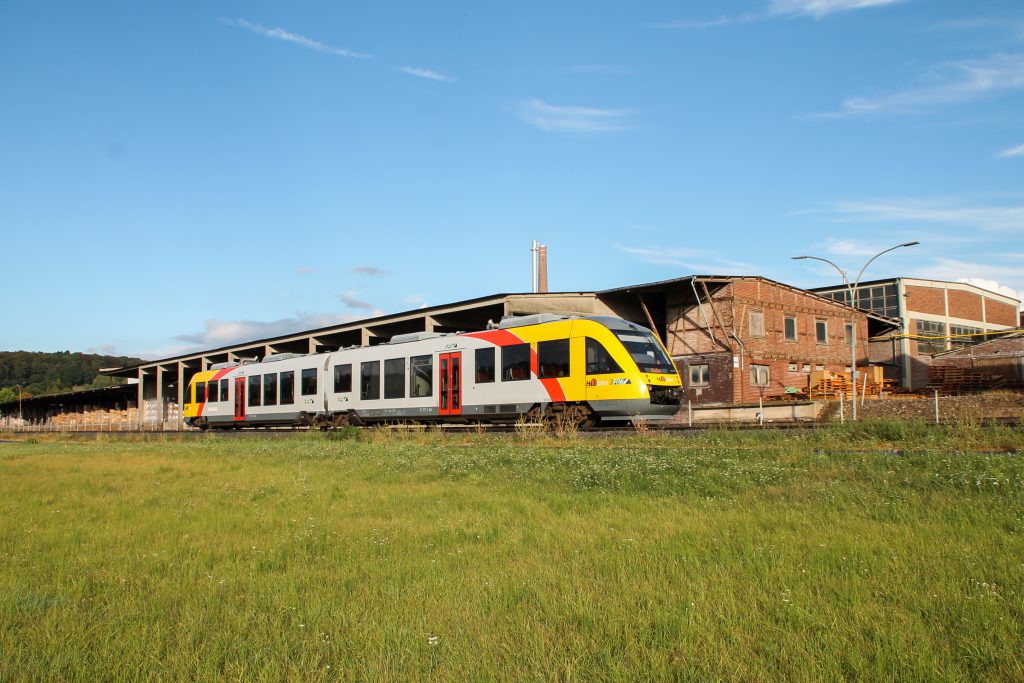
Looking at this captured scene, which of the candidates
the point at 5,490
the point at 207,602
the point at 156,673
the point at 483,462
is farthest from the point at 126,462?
Result: the point at 156,673

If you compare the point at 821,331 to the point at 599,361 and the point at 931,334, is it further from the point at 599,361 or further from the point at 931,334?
the point at 599,361

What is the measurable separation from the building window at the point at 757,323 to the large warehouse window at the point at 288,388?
2338 cm

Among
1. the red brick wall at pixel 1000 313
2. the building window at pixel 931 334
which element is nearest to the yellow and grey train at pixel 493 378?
the building window at pixel 931 334

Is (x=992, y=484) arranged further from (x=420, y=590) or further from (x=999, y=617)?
(x=420, y=590)

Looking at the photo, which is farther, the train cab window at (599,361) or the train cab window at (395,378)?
the train cab window at (395,378)

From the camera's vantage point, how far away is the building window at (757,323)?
4109cm

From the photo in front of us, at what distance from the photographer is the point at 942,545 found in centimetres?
559

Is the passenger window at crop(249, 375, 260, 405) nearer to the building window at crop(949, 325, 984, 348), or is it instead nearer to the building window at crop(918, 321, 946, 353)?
the building window at crop(918, 321, 946, 353)

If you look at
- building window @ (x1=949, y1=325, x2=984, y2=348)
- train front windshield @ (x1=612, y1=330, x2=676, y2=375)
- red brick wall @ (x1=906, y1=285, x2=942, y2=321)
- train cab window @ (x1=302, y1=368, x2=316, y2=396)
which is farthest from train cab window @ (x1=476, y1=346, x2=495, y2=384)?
building window @ (x1=949, y1=325, x2=984, y2=348)

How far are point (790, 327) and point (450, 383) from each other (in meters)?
24.9

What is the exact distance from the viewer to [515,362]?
23547 mm

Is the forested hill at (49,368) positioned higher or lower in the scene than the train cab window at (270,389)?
higher

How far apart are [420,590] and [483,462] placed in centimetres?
808

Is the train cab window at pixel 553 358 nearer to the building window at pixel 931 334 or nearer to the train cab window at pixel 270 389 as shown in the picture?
the train cab window at pixel 270 389
